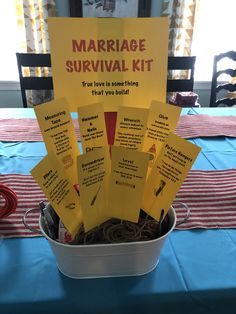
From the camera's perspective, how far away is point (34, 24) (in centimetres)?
228

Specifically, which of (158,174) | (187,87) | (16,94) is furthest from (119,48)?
(16,94)

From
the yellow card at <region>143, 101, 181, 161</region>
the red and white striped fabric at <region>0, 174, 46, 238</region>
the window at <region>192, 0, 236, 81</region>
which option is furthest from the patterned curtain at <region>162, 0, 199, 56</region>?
the yellow card at <region>143, 101, 181, 161</region>

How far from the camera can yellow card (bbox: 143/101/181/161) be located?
0.49m

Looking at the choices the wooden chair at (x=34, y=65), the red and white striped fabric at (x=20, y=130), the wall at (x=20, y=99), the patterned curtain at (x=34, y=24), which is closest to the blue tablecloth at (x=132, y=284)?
the red and white striped fabric at (x=20, y=130)

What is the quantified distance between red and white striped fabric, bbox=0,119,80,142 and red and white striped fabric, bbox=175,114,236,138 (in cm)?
45

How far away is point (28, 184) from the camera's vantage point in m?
0.81

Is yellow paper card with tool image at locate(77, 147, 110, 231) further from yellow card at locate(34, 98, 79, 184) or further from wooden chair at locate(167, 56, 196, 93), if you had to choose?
wooden chair at locate(167, 56, 196, 93)

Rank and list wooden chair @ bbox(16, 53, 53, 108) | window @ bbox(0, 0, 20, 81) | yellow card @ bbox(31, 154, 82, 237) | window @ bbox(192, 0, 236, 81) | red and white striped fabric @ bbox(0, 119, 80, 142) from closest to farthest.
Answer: yellow card @ bbox(31, 154, 82, 237)
red and white striped fabric @ bbox(0, 119, 80, 142)
wooden chair @ bbox(16, 53, 53, 108)
window @ bbox(0, 0, 20, 81)
window @ bbox(192, 0, 236, 81)

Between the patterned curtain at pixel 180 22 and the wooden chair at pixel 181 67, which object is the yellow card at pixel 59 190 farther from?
the patterned curtain at pixel 180 22

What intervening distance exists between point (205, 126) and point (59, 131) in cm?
91

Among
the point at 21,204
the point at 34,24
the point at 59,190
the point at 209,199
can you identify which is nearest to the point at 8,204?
the point at 21,204

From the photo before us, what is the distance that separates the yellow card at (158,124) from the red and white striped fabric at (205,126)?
649 millimetres

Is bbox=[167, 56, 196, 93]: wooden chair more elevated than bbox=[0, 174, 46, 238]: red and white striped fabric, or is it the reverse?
bbox=[167, 56, 196, 93]: wooden chair

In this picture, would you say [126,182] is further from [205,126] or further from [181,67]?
[181,67]
